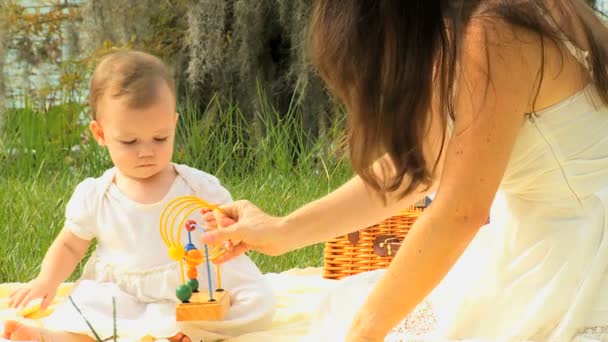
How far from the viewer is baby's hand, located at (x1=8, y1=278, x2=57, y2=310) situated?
2.69 meters

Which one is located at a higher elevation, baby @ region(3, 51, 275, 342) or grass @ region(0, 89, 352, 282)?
baby @ region(3, 51, 275, 342)

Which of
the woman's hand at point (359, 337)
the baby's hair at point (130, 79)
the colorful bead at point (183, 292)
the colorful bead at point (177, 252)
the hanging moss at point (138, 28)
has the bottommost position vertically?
the colorful bead at point (183, 292)

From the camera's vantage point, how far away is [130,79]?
8.77ft

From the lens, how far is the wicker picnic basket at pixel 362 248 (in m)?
3.33

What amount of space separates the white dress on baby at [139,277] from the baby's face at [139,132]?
0.30ft

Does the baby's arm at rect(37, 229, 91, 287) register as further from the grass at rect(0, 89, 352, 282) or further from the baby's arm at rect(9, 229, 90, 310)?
the grass at rect(0, 89, 352, 282)

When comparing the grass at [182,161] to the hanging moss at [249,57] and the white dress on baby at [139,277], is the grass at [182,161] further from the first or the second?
the white dress on baby at [139,277]

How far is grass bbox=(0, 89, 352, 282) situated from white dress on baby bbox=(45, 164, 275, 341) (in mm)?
848

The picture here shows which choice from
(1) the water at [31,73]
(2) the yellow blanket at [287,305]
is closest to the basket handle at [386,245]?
(2) the yellow blanket at [287,305]

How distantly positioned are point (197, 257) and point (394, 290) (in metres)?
0.81

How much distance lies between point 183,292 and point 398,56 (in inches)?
36.5

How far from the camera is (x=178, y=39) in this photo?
5.96m

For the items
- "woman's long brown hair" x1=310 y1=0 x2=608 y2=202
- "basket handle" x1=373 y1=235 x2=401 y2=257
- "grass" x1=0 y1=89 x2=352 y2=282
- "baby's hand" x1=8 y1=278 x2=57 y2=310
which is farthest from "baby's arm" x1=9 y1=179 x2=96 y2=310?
"woman's long brown hair" x1=310 y1=0 x2=608 y2=202

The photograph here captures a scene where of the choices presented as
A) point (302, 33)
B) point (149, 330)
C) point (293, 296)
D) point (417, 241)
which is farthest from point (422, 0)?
point (302, 33)
